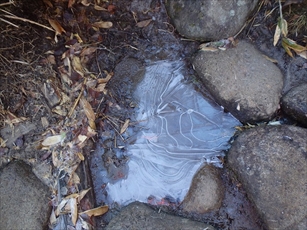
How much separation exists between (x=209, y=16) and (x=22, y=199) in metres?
1.93

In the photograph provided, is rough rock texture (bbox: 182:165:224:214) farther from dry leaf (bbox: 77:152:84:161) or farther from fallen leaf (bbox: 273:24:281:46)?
fallen leaf (bbox: 273:24:281:46)

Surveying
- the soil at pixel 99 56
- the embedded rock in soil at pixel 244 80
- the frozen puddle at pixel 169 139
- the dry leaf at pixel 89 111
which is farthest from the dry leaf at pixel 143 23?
the dry leaf at pixel 89 111

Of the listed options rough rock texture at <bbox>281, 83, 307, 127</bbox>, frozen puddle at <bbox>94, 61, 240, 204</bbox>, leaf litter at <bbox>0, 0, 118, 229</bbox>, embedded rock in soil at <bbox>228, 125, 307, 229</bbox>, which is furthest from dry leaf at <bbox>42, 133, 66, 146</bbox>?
rough rock texture at <bbox>281, 83, 307, 127</bbox>

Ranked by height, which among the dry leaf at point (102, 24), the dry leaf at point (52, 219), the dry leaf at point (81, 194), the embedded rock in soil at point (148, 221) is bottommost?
the dry leaf at point (52, 219)

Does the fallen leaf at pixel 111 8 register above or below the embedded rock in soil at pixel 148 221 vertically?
above

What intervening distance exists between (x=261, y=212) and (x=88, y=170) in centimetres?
134

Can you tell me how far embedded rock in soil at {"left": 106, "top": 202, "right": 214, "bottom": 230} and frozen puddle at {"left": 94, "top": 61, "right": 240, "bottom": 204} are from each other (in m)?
0.14

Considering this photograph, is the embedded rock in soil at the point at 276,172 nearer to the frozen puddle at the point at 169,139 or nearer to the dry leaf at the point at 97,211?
the frozen puddle at the point at 169,139

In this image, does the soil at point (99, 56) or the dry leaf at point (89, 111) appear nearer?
the soil at point (99, 56)

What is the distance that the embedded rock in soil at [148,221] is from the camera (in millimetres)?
2301

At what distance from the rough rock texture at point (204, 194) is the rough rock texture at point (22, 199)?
1065mm

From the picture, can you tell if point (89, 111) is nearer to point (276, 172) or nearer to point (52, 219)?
point (52, 219)

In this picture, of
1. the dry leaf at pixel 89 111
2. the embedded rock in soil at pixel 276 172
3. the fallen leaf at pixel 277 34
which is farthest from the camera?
the dry leaf at pixel 89 111

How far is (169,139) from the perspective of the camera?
2.56 metres
